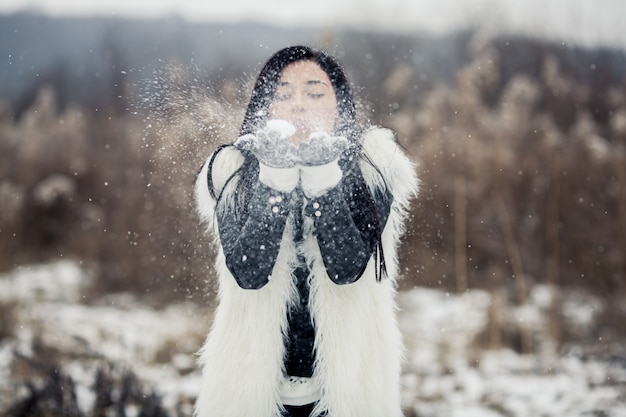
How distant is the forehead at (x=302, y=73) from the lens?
1.76 m

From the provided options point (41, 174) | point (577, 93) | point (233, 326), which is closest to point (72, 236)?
point (41, 174)

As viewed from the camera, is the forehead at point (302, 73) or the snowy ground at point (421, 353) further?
the snowy ground at point (421, 353)

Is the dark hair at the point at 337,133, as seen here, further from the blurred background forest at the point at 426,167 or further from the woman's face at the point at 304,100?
the blurred background forest at the point at 426,167

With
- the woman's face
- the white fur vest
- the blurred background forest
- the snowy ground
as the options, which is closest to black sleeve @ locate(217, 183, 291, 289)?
the white fur vest

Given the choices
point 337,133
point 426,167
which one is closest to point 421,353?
point 426,167

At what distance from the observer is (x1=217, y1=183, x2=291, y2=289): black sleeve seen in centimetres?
155

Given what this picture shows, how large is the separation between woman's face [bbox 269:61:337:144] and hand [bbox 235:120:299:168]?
0.43 ft

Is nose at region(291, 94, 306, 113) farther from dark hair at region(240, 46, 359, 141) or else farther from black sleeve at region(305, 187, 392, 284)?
black sleeve at region(305, 187, 392, 284)

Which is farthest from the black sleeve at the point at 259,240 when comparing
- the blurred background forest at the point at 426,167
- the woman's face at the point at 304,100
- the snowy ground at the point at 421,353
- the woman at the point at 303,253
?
the blurred background forest at the point at 426,167

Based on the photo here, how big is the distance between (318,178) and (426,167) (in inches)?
158

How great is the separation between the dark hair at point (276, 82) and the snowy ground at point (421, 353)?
2.26m

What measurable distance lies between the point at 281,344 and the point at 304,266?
0.87 feet

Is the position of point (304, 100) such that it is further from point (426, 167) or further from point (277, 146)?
point (426, 167)

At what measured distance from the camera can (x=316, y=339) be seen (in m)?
1.68
